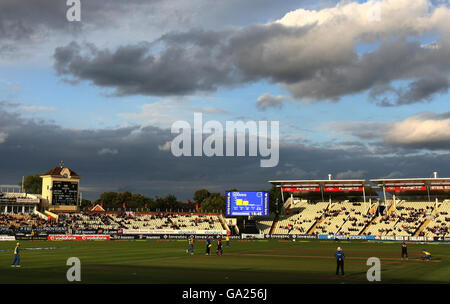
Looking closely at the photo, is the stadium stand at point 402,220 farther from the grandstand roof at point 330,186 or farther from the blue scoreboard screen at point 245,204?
the blue scoreboard screen at point 245,204

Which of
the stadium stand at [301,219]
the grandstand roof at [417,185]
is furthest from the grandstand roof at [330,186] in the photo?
the grandstand roof at [417,185]

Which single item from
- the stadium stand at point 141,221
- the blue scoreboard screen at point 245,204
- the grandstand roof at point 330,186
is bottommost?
the stadium stand at point 141,221

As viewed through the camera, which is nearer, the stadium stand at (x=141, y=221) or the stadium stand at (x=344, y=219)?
the stadium stand at (x=344, y=219)

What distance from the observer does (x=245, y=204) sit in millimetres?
106875

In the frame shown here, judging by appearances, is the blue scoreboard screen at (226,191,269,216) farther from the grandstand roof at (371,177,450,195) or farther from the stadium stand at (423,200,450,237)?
the stadium stand at (423,200,450,237)

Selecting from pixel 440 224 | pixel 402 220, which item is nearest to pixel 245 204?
pixel 402 220

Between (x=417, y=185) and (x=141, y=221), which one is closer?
(x=417, y=185)

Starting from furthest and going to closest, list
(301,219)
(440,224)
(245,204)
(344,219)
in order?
(301,219)
(344,219)
(245,204)
(440,224)

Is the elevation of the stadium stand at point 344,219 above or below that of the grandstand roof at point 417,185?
below

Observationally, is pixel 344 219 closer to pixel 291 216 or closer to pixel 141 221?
pixel 291 216

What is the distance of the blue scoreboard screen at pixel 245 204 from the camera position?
106500 mm
